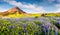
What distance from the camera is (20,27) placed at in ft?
18.3

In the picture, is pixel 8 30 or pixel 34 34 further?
pixel 34 34

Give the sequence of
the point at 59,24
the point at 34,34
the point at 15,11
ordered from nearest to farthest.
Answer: the point at 34,34
the point at 59,24
the point at 15,11

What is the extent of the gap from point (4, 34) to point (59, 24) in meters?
2.49

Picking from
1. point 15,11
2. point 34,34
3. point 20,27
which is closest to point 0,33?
point 20,27

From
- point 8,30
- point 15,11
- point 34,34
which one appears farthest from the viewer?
point 15,11

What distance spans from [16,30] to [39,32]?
0.72 m

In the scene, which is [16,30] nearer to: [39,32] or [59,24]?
[39,32]

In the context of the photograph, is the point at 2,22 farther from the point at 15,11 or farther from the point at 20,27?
the point at 15,11

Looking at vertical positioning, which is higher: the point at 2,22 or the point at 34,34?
the point at 2,22

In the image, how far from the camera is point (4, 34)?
214 inches

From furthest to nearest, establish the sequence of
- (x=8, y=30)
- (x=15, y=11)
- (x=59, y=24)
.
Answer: (x=15, y=11), (x=59, y=24), (x=8, y=30)

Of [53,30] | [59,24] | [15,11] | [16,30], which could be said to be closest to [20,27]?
[16,30]

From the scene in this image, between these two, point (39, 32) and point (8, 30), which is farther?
point (39, 32)

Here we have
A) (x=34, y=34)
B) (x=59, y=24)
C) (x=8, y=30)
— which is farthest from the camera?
(x=59, y=24)
